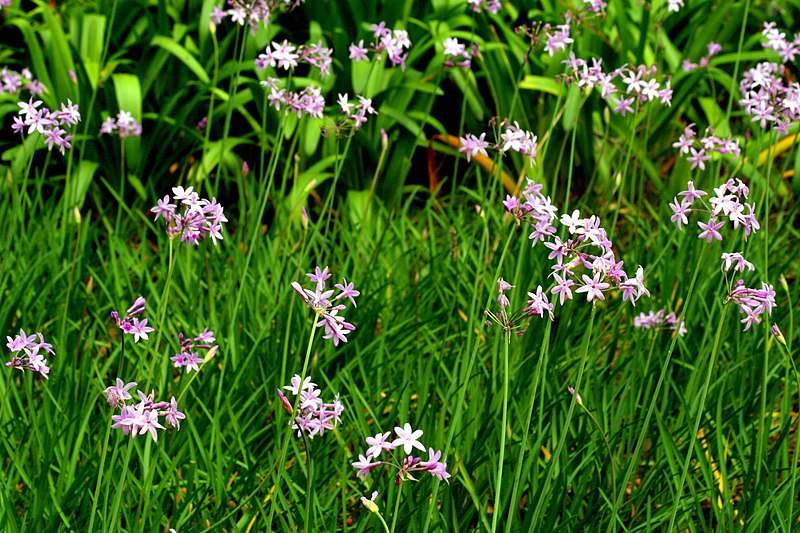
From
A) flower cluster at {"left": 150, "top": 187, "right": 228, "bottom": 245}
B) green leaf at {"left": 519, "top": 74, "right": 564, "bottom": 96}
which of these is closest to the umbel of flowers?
flower cluster at {"left": 150, "top": 187, "right": 228, "bottom": 245}

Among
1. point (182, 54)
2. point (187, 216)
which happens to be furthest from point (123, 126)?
point (187, 216)

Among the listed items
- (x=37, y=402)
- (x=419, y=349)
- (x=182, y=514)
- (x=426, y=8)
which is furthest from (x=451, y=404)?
(x=426, y=8)

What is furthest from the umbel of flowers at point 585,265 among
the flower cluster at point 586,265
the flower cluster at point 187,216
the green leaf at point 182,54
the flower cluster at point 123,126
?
the green leaf at point 182,54

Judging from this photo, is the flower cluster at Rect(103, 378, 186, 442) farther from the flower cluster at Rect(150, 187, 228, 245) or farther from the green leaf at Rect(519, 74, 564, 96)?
the green leaf at Rect(519, 74, 564, 96)

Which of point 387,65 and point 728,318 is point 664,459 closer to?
point 728,318

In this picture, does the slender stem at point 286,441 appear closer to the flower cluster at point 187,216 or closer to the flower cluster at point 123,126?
the flower cluster at point 187,216

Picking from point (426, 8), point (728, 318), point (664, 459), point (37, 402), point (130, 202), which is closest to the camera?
point (664, 459)

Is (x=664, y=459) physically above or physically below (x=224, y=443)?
above

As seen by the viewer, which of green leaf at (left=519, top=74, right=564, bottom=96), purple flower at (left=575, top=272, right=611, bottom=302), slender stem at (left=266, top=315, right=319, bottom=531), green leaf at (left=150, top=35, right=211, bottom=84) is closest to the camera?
slender stem at (left=266, top=315, right=319, bottom=531)
